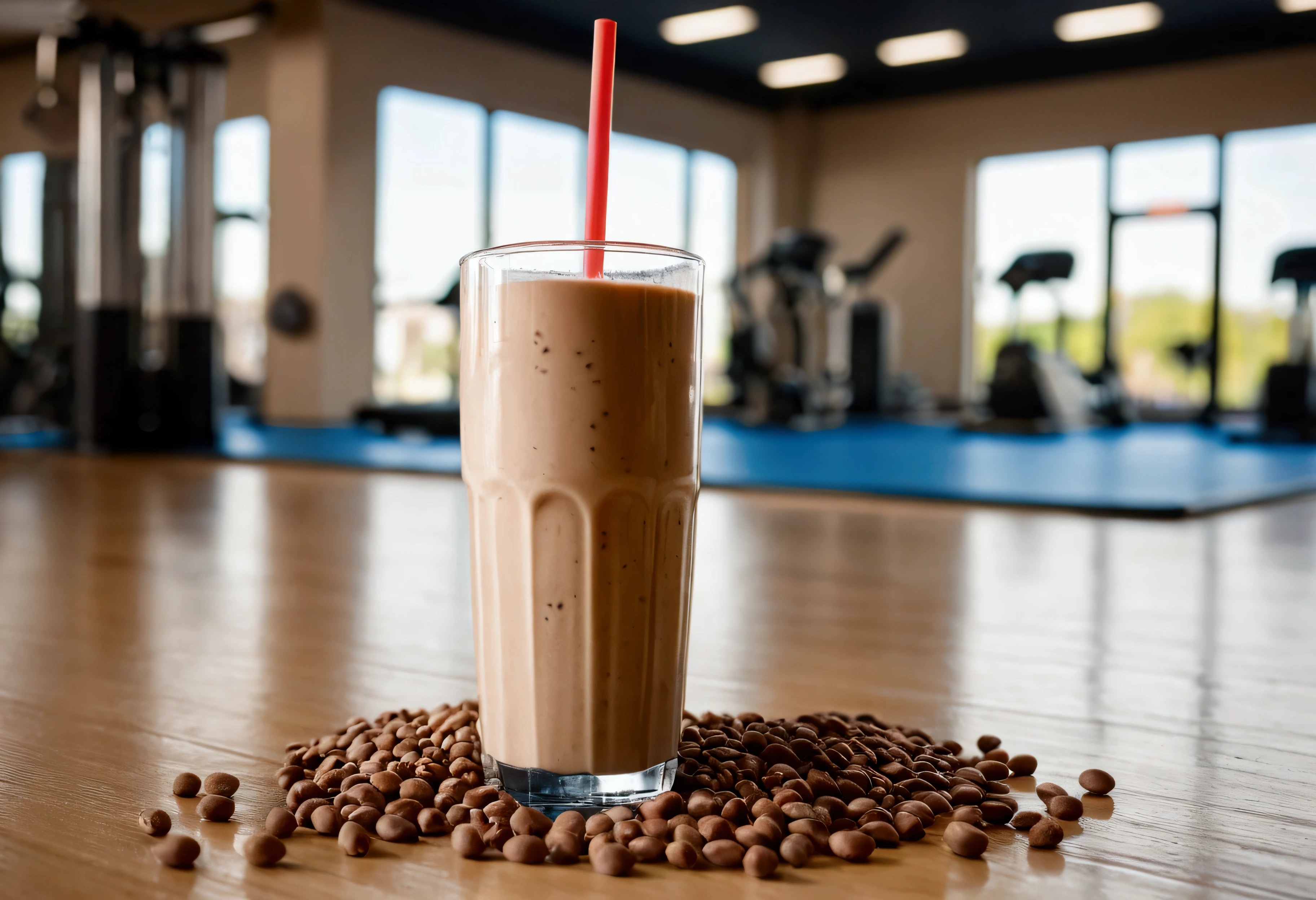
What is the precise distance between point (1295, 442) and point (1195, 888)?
6.11 meters

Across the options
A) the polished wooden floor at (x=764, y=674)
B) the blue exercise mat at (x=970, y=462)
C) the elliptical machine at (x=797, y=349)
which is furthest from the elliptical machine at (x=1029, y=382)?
the polished wooden floor at (x=764, y=674)

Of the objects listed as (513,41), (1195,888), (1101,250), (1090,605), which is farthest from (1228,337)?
(1195,888)

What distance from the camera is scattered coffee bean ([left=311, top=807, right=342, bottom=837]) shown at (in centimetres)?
72

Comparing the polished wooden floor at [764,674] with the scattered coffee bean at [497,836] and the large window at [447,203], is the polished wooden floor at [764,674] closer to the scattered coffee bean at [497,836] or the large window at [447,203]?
the scattered coffee bean at [497,836]

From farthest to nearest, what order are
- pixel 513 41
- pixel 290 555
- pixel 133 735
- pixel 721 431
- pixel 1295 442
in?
1. pixel 513 41
2. pixel 721 431
3. pixel 1295 442
4. pixel 290 555
5. pixel 133 735

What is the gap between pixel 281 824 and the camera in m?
0.71

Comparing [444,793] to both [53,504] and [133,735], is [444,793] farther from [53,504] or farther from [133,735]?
[53,504]

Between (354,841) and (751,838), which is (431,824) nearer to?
(354,841)

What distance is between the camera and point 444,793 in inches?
30.1

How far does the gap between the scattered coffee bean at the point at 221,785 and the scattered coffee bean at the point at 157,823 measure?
2.4 inches

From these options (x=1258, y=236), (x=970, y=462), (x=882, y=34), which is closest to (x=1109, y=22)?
(x=882, y=34)

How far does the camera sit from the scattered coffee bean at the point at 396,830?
0.71m

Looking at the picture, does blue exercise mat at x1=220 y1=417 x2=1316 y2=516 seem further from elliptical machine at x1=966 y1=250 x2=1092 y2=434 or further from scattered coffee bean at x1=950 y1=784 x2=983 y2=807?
scattered coffee bean at x1=950 y1=784 x2=983 y2=807

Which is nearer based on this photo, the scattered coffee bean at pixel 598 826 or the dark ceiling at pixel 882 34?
the scattered coffee bean at pixel 598 826
